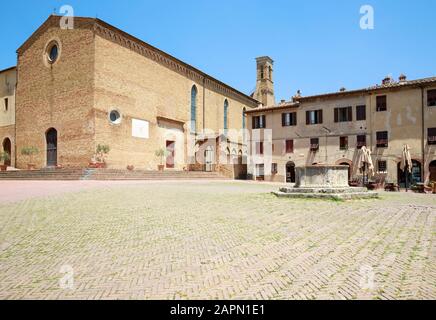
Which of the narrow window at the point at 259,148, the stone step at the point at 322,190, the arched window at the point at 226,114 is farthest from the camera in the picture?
the arched window at the point at 226,114

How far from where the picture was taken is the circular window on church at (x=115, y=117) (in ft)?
87.1

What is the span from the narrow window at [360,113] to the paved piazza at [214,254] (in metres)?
20.9

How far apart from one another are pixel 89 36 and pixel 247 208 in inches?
907

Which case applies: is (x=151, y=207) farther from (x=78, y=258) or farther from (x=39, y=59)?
(x=39, y=59)

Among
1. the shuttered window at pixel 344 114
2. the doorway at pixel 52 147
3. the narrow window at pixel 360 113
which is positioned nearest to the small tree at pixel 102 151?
the doorway at pixel 52 147

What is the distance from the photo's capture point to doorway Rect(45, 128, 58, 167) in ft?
89.2

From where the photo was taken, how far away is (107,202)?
10344 millimetres

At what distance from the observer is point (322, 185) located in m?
13.5

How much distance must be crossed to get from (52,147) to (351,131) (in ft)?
87.8

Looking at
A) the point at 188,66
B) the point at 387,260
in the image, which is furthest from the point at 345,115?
the point at 387,260

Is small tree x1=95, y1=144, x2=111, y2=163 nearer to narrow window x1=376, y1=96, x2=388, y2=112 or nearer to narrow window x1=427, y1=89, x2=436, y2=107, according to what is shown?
narrow window x1=376, y1=96, x2=388, y2=112

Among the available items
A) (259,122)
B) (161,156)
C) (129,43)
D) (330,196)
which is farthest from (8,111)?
(330,196)

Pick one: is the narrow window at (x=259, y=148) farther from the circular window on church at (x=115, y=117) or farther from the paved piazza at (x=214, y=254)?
the paved piazza at (x=214, y=254)

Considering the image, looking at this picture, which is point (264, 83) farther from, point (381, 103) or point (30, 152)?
point (30, 152)
